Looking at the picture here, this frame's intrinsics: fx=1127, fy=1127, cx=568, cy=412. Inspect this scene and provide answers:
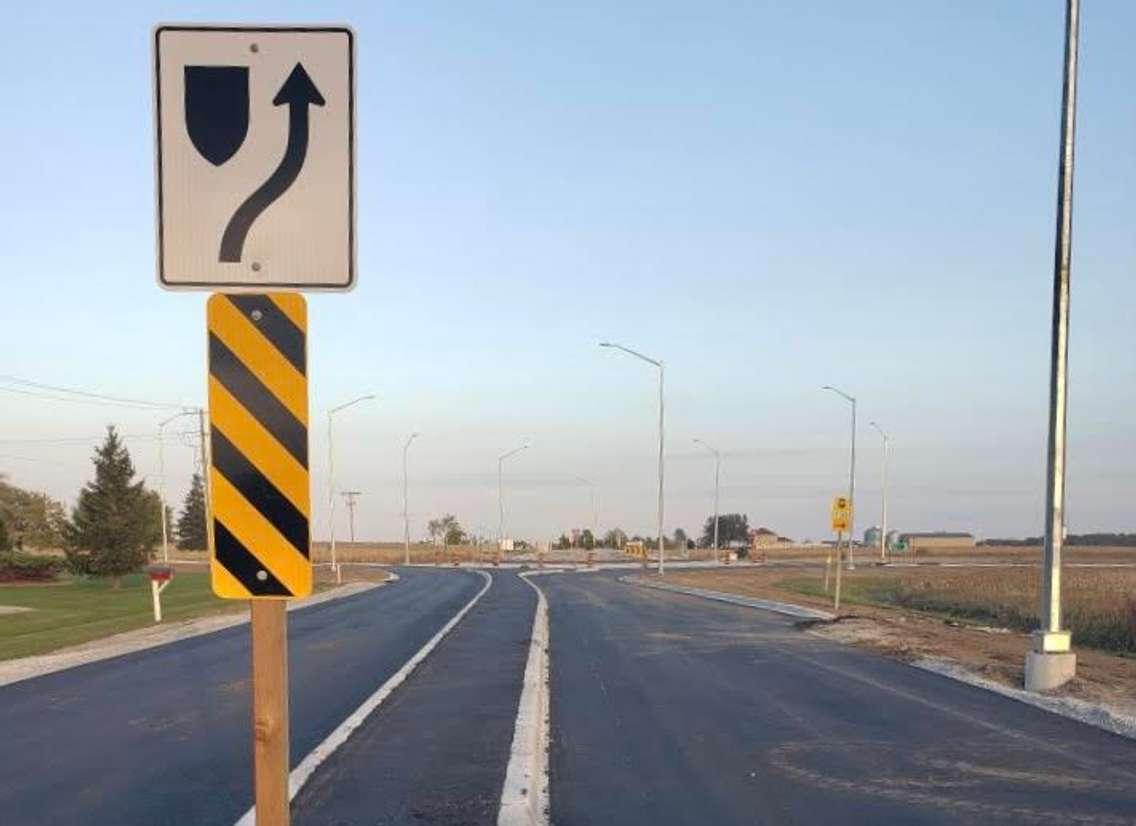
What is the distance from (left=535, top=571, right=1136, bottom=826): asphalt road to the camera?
821cm

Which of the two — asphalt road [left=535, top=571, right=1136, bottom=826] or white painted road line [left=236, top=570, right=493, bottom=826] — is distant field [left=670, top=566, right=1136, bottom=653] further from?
white painted road line [left=236, top=570, right=493, bottom=826]

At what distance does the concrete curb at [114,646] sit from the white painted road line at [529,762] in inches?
249

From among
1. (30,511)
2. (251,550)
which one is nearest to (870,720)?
(251,550)

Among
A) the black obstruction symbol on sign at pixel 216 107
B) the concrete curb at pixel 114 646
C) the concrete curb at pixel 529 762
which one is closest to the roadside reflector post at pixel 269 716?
the black obstruction symbol on sign at pixel 216 107

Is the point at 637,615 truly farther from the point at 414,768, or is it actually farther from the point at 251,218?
the point at 251,218

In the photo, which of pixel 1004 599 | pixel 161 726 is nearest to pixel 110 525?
pixel 1004 599

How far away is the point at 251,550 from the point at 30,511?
364ft

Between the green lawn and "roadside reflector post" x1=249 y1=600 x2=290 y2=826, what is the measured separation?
1667cm

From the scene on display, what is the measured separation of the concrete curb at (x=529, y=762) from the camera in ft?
25.6

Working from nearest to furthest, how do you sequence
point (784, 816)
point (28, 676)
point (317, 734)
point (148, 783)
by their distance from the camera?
1. point (784, 816)
2. point (148, 783)
3. point (317, 734)
4. point (28, 676)

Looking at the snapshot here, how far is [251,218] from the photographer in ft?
13.2

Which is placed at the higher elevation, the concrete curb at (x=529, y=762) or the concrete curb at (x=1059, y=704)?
the concrete curb at (x=1059, y=704)

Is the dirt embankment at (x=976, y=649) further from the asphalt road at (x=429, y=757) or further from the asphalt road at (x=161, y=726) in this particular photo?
the asphalt road at (x=161, y=726)

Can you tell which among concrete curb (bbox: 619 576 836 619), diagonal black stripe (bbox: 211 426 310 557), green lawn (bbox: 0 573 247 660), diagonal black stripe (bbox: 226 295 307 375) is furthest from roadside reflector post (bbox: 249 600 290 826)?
concrete curb (bbox: 619 576 836 619)
